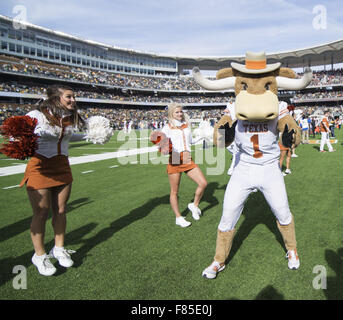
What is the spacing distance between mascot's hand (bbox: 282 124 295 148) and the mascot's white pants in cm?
23

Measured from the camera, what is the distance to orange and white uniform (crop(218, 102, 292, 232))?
2725 millimetres

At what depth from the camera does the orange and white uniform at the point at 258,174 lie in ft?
8.94

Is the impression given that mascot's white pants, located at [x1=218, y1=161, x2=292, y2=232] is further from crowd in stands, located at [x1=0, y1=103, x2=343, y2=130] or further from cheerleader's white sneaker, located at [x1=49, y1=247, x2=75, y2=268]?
crowd in stands, located at [x1=0, y1=103, x2=343, y2=130]

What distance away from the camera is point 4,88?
38.0 m

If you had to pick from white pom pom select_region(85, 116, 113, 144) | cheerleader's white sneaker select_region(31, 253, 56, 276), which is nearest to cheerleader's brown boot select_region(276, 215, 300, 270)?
white pom pom select_region(85, 116, 113, 144)

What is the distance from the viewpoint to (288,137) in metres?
2.73

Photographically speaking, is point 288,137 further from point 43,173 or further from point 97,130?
point 43,173

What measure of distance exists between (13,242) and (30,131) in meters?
2.03

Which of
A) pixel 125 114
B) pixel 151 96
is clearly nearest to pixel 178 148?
pixel 125 114

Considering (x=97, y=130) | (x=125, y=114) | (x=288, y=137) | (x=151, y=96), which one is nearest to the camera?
(x=288, y=137)

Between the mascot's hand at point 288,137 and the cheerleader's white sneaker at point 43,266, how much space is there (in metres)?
2.66

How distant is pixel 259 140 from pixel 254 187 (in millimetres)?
461
